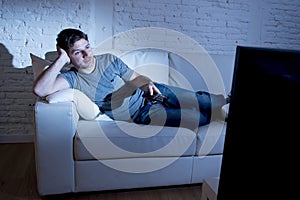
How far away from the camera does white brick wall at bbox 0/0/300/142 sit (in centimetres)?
218

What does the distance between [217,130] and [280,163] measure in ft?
3.86

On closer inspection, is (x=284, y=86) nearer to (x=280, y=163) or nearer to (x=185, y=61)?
(x=280, y=163)

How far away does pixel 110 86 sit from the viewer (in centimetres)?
186

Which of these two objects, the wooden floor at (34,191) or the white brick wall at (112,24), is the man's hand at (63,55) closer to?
the white brick wall at (112,24)

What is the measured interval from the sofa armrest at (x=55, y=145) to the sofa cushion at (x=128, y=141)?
62mm

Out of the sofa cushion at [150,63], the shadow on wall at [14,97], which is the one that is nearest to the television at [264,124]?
the sofa cushion at [150,63]

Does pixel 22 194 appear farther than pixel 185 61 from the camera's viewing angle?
No

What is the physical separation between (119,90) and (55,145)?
23.7 inches

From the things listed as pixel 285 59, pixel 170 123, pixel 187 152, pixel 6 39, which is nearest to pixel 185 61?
pixel 170 123

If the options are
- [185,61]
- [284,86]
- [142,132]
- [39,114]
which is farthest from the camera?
[185,61]

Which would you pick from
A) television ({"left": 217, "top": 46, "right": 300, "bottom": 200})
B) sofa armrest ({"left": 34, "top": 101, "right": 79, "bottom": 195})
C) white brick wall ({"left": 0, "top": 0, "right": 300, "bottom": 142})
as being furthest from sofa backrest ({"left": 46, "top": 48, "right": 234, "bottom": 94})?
television ({"left": 217, "top": 46, "right": 300, "bottom": 200})

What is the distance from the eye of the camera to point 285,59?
0.56 m

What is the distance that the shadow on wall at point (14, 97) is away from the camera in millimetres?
2229

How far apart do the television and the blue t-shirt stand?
1182 mm
